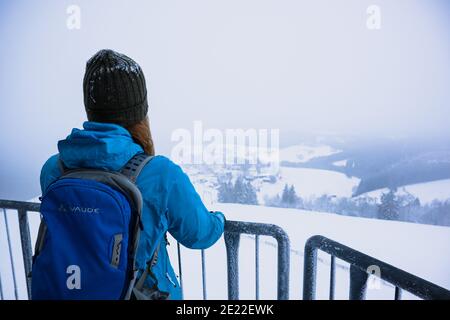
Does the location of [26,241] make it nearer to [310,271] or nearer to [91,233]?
[91,233]

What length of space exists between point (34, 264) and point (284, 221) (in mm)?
13212

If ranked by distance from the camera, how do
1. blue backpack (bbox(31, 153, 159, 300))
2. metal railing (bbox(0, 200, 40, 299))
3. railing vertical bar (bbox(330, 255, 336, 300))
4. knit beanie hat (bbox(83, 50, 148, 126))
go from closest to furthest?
blue backpack (bbox(31, 153, 159, 300))
knit beanie hat (bbox(83, 50, 148, 126))
railing vertical bar (bbox(330, 255, 336, 300))
metal railing (bbox(0, 200, 40, 299))

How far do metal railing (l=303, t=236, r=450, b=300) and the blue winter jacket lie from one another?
Answer: 0.70m

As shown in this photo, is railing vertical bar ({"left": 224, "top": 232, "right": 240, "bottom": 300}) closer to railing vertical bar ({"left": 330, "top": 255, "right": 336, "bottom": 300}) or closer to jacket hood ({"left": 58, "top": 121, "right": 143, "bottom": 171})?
railing vertical bar ({"left": 330, "top": 255, "right": 336, "bottom": 300})

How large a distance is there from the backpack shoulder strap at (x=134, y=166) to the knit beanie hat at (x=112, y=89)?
20 centimetres

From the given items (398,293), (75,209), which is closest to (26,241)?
(75,209)

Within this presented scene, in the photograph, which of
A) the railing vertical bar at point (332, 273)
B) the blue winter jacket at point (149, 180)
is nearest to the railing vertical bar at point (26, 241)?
the blue winter jacket at point (149, 180)

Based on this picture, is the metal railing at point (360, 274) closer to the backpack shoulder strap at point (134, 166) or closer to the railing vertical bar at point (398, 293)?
the railing vertical bar at point (398, 293)

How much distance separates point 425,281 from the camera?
115 centimetres

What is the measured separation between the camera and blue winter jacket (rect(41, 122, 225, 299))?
1088 mm

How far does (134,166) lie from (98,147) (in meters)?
0.14

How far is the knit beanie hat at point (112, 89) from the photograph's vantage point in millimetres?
1213

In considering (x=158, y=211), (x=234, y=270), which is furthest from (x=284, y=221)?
(x=158, y=211)

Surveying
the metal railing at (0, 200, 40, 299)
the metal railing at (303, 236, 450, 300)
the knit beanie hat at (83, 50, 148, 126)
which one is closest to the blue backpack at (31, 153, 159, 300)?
the knit beanie hat at (83, 50, 148, 126)
